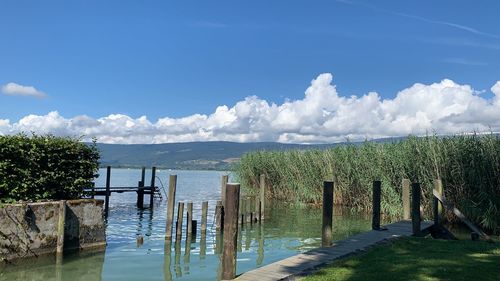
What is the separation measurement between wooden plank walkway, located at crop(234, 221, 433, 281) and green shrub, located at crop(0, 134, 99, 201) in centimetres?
767

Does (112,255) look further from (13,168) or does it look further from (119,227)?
(119,227)

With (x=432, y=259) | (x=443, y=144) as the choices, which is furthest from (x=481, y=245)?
(x=443, y=144)

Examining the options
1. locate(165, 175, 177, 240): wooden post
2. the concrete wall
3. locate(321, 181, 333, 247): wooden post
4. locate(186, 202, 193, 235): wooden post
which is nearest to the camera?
the concrete wall

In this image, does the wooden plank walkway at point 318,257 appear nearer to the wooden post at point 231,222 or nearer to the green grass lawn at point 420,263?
the green grass lawn at point 420,263

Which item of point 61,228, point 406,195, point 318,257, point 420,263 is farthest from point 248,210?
point 420,263

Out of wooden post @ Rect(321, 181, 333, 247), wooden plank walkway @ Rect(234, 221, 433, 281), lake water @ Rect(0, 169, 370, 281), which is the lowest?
lake water @ Rect(0, 169, 370, 281)

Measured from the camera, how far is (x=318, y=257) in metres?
10.2

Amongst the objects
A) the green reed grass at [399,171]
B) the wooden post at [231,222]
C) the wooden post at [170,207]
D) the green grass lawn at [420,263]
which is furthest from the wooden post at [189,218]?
the green reed grass at [399,171]

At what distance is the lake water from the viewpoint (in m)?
11.8

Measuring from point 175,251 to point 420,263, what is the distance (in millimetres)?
8572

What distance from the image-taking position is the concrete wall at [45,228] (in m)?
11.7

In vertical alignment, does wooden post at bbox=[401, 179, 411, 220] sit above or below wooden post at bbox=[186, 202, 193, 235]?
above

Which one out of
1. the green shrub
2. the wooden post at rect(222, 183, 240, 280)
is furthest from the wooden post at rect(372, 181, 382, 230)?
the green shrub

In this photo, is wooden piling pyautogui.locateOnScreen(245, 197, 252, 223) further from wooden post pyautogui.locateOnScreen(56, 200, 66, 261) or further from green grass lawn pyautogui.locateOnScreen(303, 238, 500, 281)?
green grass lawn pyautogui.locateOnScreen(303, 238, 500, 281)
